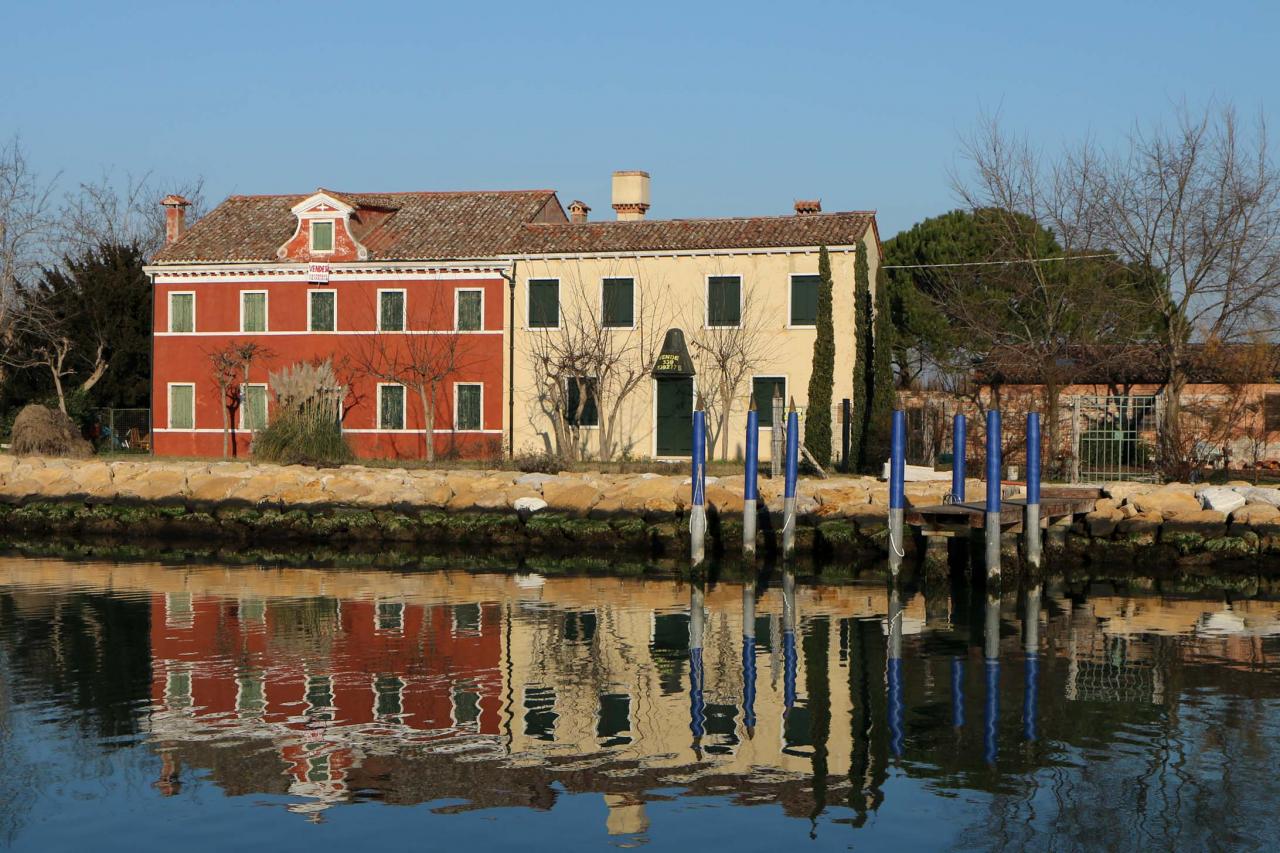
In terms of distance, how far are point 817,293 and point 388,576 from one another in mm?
15734

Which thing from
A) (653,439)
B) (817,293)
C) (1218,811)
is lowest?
(1218,811)

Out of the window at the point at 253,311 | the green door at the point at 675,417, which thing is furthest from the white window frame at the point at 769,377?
the window at the point at 253,311

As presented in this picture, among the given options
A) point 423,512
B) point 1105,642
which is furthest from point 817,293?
point 1105,642

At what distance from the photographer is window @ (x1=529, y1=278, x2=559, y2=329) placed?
39.1 meters

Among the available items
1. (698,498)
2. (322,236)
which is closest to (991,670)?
(698,498)

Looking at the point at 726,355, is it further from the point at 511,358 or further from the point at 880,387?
the point at 511,358

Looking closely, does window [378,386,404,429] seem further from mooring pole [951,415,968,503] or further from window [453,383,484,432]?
mooring pole [951,415,968,503]

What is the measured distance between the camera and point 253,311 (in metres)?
41.4

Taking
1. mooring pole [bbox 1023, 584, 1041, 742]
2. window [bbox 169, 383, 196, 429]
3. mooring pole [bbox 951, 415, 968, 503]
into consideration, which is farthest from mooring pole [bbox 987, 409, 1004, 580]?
window [bbox 169, 383, 196, 429]

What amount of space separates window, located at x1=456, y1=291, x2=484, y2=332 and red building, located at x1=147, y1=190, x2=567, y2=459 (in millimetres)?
26

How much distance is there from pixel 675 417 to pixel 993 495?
1769cm

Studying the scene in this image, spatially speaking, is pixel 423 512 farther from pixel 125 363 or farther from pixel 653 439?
pixel 125 363

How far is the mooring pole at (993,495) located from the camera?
21.0m

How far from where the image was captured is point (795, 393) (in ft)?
122
